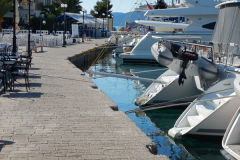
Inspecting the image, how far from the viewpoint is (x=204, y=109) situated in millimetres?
8227

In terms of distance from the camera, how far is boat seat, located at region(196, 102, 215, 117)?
26.4 feet

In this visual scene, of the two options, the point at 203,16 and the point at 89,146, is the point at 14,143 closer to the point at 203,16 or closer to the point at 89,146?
the point at 89,146

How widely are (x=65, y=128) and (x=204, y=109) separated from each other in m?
4.09

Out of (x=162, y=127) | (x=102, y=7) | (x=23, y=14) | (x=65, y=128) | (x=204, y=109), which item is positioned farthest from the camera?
(x=102, y=7)

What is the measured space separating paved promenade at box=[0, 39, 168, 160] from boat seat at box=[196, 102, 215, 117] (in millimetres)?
2437

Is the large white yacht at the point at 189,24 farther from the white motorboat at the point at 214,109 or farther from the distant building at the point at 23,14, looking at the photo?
the distant building at the point at 23,14

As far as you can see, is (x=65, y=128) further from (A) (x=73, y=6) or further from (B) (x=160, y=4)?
(A) (x=73, y=6)

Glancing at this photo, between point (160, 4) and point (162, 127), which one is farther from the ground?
point (160, 4)

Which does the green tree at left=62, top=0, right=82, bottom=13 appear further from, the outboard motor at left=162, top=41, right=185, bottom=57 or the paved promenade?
the paved promenade

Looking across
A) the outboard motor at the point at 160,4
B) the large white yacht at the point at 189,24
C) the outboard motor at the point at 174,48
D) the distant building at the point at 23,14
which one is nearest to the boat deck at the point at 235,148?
the outboard motor at the point at 174,48

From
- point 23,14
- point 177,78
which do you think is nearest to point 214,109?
point 177,78

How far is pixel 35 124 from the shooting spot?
5.98m

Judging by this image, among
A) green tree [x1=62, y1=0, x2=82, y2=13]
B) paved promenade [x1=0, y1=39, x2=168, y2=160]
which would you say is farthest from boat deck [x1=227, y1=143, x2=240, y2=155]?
green tree [x1=62, y1=0, x2=82, y2=13]

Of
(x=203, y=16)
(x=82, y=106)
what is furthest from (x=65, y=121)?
(x=203, y=16)
